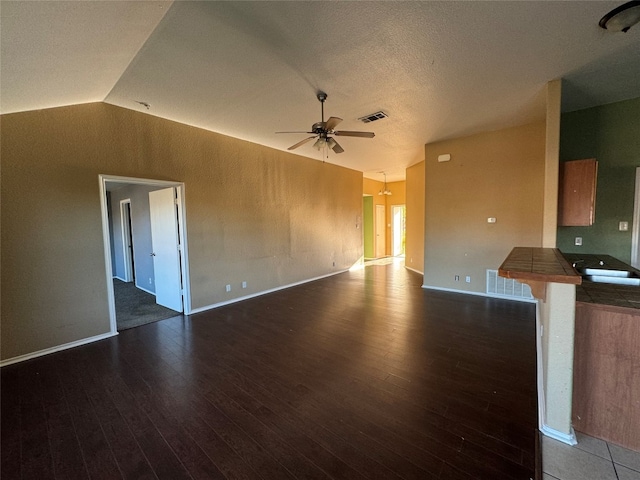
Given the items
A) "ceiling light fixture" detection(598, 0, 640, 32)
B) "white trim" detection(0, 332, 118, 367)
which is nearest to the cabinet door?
"ceiling light fixture" detection(598, 0, 640, 32)

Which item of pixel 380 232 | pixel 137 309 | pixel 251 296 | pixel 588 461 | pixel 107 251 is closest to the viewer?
pixel 588 461

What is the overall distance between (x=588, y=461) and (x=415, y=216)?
6203 mm

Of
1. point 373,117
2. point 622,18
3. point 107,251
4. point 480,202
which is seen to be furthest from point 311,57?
point 480,202

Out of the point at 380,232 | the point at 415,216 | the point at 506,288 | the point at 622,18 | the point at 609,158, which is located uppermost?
the point at 622,18

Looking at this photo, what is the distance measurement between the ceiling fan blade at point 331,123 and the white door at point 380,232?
7249 millimetres

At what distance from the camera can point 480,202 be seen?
4824mm

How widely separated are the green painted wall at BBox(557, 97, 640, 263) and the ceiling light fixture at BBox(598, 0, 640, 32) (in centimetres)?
194

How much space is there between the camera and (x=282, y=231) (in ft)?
18.9

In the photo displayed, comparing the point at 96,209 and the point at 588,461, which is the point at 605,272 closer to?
the point at 588,461

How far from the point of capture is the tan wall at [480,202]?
4324 millimetres

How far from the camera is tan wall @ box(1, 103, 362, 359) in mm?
2812

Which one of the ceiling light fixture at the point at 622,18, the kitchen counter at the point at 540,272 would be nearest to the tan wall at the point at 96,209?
the kitchen counter at the point at 540,272

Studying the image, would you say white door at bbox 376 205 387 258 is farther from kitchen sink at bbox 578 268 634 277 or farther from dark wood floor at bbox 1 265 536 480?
kitchen sink at bbox 578 268 634 277

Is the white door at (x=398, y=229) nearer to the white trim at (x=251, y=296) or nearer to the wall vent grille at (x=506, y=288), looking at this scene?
the white trim at (x=251, y=296)
